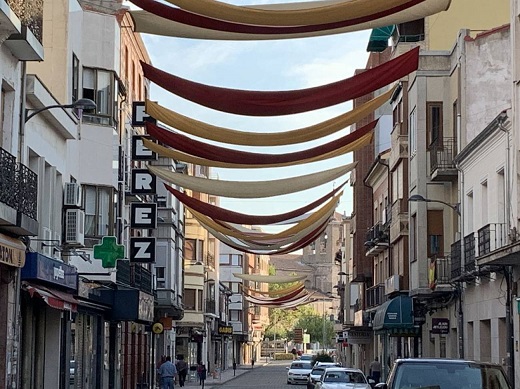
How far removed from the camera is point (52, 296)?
77.4ft

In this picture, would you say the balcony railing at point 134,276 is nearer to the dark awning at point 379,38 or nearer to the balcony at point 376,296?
the balcony at point 376,296

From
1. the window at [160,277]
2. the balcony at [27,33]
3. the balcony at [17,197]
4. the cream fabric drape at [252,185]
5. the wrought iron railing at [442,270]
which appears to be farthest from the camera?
the window at [160,277]

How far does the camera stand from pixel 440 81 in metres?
39.1

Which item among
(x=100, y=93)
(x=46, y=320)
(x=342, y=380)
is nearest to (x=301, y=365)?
(x=342, y=380)

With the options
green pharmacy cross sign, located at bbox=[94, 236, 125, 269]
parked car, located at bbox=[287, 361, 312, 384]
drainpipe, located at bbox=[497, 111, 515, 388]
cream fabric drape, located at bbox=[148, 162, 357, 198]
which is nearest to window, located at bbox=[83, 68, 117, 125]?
green pharmacy cross sign, located at bbox=[94, 236, 125, 269]

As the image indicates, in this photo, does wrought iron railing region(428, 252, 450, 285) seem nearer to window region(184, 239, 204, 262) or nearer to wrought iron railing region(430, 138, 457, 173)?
wrought iron railing region(430, 138, 457, 173)

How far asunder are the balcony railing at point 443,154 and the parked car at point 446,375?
22049 mm

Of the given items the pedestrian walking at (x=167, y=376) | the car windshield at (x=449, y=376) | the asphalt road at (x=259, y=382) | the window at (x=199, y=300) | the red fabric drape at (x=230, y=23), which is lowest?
the asphalt road at (x=259, y=382)

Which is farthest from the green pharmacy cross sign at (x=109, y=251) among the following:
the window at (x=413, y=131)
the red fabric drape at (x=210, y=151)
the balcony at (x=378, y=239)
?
the balcony at (x=378, y=239)

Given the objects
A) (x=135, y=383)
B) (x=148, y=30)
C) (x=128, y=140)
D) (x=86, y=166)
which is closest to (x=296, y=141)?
(x=148, y=30)

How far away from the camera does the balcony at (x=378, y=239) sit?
50.4m

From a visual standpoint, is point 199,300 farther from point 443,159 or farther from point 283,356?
point 283,356

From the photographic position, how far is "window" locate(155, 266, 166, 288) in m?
51.1

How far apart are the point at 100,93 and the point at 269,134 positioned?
13.0 meters
